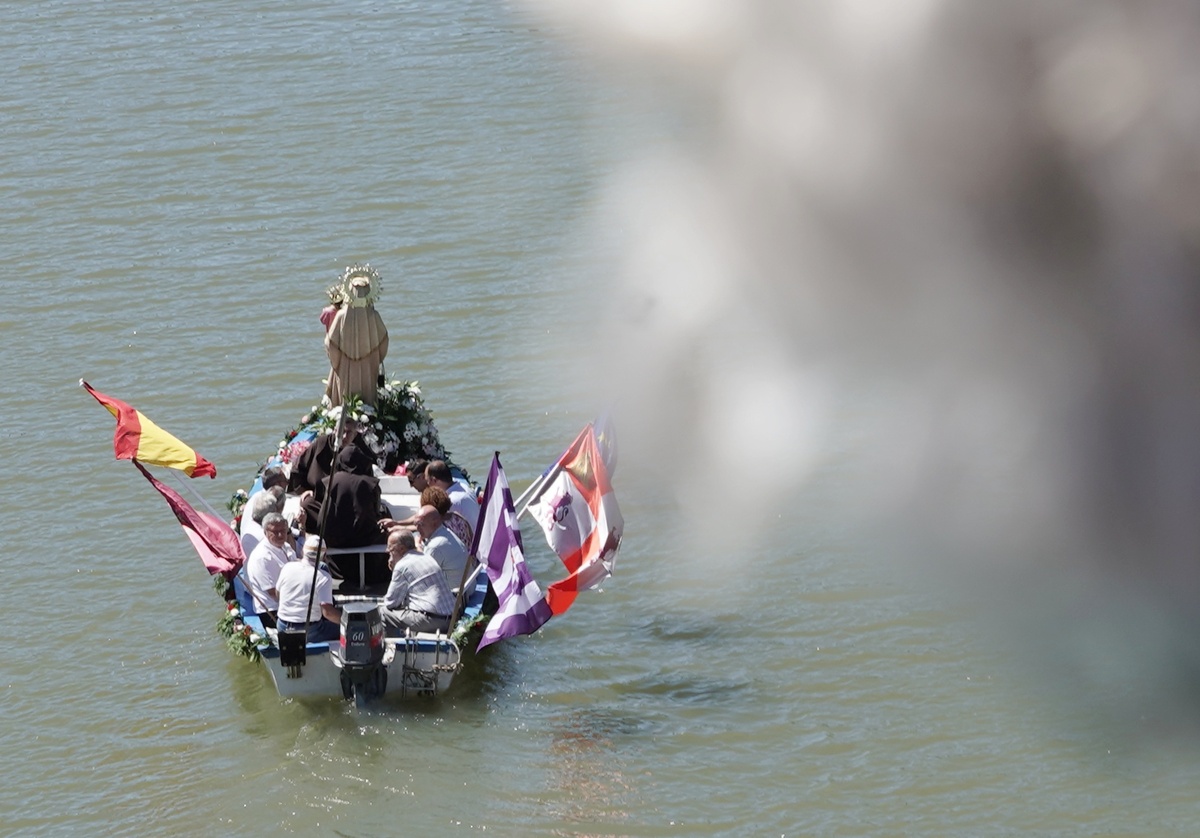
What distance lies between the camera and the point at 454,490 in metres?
14.8

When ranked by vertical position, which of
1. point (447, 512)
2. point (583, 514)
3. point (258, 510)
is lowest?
point (258, 510)

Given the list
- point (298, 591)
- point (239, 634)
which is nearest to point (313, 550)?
point (298, 591)

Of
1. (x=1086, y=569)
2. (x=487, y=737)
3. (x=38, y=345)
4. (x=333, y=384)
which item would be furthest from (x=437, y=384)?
(x=1086, y=569)

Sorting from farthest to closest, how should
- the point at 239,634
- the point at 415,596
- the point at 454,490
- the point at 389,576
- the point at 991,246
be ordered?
the point at 454,490
the point at 389,576
the point at 239,634
the point at 415,596
the point at 991,246

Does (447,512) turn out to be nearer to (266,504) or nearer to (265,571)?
(265,571)

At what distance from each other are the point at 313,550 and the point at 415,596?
89cm

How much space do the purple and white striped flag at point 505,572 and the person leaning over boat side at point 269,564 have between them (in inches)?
63.7

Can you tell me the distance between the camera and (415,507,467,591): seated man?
1343 centimetres

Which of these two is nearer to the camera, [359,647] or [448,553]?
[359,647]

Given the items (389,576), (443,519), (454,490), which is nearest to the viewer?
(443,519)

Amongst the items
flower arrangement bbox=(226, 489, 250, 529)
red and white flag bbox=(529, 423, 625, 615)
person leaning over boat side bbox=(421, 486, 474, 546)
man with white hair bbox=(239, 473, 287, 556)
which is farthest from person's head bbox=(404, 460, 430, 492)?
flower arrangement bbox=(226, 489, 250, 529)

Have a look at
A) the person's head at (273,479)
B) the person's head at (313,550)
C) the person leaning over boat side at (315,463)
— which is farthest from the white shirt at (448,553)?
the person's head at (273,479)

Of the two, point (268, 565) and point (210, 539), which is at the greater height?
point (210, 539)

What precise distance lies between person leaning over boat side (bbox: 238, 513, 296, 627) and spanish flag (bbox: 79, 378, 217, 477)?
0.80 metres
